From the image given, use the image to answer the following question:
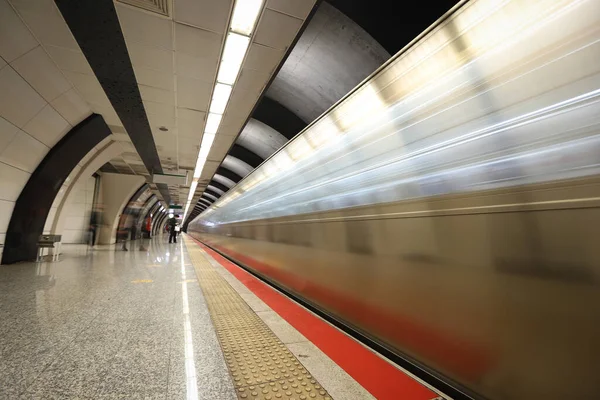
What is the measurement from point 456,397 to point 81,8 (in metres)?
5.19

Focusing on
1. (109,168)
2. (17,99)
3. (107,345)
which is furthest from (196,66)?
(109,168)

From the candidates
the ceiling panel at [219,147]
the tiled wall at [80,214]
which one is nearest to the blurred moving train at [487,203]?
the ceiling panel at [219,147]

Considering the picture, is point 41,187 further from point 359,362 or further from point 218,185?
A: point 218,185

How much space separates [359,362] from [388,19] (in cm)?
415

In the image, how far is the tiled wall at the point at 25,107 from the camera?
380 cm

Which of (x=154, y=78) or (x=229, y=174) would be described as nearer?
(x=154, y=78)

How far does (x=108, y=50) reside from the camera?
12.9 feet

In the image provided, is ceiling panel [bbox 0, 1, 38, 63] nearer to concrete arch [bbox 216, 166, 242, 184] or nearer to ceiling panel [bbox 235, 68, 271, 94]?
ceiling panel [bbox 235, 68, 271, 94]

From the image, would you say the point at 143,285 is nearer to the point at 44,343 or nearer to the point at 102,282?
the point at 102,282

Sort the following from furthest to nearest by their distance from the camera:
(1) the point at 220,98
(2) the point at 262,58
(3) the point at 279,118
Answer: (3) the point at 279,118 → (1) the point at 220,98 → (2) the point at 262,58

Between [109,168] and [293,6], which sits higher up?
[109,168]

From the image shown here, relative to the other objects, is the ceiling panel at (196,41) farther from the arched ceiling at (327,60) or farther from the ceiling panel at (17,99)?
the ceiling panel at (17,99)

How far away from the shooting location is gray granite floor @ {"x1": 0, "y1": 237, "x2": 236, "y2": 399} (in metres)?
1.62

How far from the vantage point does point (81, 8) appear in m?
3.17
